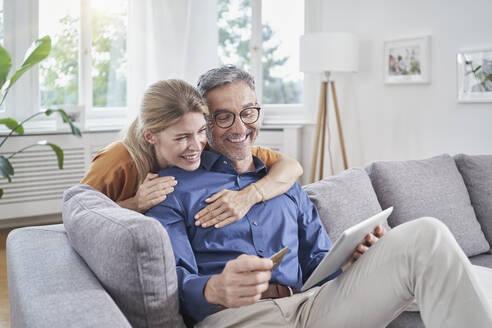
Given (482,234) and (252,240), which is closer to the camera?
(252,240)

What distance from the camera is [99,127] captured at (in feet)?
15.7

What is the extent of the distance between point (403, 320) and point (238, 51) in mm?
3961

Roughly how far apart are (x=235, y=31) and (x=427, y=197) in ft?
10.9

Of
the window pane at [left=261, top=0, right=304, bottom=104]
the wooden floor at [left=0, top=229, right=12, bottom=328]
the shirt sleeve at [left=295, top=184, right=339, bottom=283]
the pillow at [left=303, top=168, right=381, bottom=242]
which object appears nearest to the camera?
the shirt sleeve at [left=295, top=184, right=339, bottom=283]

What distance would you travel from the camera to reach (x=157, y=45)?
14.9 feet

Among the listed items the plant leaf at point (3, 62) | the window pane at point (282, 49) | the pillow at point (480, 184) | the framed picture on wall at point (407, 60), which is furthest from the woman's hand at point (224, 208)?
the window pane at point (282, 49)

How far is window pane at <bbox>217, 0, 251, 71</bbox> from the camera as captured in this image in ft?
17.1

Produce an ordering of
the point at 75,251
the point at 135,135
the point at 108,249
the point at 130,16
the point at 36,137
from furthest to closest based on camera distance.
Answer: the point at 130,16
the point at 36,137
the point at 135,135
the point at 75,251
the point at 108,249

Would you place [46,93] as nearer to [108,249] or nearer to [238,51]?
[238,51]

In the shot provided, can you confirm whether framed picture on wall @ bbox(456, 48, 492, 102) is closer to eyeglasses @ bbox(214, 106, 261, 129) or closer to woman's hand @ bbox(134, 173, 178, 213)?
eyeglasses @ bbox(214, 106, 261, 129)

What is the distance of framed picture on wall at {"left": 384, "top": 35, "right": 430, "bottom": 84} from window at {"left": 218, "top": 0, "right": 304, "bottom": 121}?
104 centimetres

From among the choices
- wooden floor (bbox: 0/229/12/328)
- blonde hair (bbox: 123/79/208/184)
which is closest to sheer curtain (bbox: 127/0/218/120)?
wooden floor (bbox: 0/229/12/328)

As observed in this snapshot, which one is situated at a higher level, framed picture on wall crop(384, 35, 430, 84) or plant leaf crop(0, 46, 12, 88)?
framed picture on wall crop(384, 35, 430, 84)

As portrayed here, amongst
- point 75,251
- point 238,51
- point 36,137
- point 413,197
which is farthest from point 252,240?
point 238,51
